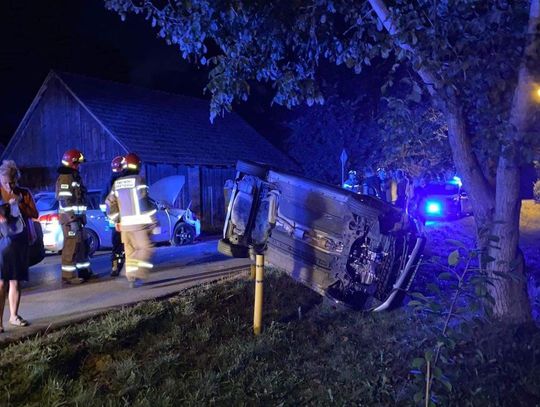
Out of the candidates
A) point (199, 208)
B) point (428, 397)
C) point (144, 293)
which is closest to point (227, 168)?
point (199, 208)

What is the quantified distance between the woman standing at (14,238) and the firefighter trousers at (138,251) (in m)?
1.48

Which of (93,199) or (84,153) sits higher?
(84,153)

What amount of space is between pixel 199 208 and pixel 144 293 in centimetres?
1142

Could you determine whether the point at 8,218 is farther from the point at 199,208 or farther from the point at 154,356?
the point at 199,208

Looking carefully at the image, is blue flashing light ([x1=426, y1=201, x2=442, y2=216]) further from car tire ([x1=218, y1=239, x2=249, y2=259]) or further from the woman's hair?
the woman's hair

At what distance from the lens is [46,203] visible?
12.1m

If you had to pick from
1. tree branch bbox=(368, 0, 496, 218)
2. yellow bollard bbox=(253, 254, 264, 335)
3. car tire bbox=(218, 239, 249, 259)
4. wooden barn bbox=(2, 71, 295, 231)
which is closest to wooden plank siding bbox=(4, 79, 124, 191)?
wooden barn bbox=(2, 71, 295, 231)

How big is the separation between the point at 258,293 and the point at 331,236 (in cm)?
138

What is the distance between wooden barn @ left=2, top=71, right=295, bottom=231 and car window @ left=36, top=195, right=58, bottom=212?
420 cm

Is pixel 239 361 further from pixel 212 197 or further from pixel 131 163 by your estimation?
pixel 212 197

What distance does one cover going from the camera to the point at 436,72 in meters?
5.89

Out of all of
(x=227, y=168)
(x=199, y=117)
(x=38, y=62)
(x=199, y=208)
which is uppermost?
(x=38, y=62)

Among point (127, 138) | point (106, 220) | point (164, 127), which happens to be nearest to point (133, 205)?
point (106, 220)

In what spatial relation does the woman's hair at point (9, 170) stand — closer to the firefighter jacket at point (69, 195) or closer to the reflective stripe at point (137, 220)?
the reflective stripe at point (137, 220)
